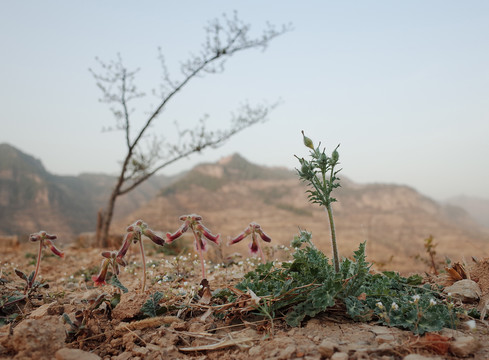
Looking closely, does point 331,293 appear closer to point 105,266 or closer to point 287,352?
point 287,352

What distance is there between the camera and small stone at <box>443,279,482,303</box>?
273 cm

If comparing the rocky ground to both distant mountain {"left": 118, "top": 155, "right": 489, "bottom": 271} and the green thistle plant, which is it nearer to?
the green thistle plant

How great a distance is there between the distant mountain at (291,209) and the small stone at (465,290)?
41.2 ft

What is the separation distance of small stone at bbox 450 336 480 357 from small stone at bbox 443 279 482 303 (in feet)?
3.20

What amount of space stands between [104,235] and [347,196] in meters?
19.0

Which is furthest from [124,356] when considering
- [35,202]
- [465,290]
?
[35,202]

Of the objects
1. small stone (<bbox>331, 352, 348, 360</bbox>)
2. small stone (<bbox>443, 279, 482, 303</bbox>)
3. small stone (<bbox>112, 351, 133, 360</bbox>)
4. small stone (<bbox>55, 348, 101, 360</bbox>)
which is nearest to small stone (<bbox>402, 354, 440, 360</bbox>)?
small stone (<bbox>331, 352, 348, 360</bbox>)

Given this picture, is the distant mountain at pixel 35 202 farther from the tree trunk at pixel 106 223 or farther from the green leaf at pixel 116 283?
the green leaf at pixel 116 283

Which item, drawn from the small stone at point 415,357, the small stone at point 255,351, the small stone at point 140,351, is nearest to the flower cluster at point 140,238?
the small stone at point 140,351

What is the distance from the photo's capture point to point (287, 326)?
2.29 m

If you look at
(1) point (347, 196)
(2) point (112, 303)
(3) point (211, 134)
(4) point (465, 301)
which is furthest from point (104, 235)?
(1) point (347, 196)

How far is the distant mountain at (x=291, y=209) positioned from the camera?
1775cm

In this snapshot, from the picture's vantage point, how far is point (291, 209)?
74.1ft

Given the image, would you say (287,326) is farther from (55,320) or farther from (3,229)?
(3,229)
